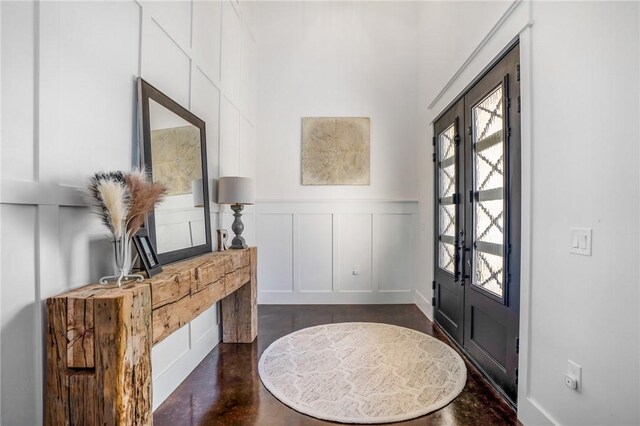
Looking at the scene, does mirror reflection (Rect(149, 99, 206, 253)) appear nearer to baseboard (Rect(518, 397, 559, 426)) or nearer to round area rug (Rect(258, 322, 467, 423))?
round area rug (Rect(258, 322, 467, 423))

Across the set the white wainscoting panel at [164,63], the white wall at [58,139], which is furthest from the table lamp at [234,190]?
the white wall at [58,139]

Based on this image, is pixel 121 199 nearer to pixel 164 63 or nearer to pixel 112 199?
pixel 112 199

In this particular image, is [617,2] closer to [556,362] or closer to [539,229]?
[539,229]

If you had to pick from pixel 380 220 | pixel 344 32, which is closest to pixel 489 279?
pixel 380 220

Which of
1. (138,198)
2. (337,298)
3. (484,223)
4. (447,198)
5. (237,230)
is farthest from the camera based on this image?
(337,298)

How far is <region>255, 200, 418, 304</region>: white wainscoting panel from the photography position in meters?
3.92

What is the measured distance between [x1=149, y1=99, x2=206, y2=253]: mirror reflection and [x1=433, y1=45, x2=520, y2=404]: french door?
6.97 feet

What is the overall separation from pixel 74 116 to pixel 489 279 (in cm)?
258

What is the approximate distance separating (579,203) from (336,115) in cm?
308

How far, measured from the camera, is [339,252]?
3932 millimetres

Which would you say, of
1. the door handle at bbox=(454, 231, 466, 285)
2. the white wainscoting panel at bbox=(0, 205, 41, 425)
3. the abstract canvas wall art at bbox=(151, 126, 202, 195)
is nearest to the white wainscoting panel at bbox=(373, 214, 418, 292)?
Answer: the door handle at bbox=(454, 231, 466, 285)

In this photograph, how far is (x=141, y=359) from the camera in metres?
1.12

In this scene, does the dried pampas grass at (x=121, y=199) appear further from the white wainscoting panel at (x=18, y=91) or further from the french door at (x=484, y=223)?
the french door at (x=484, y=223)

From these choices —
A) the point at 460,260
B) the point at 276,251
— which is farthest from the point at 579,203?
the point at 276,251
